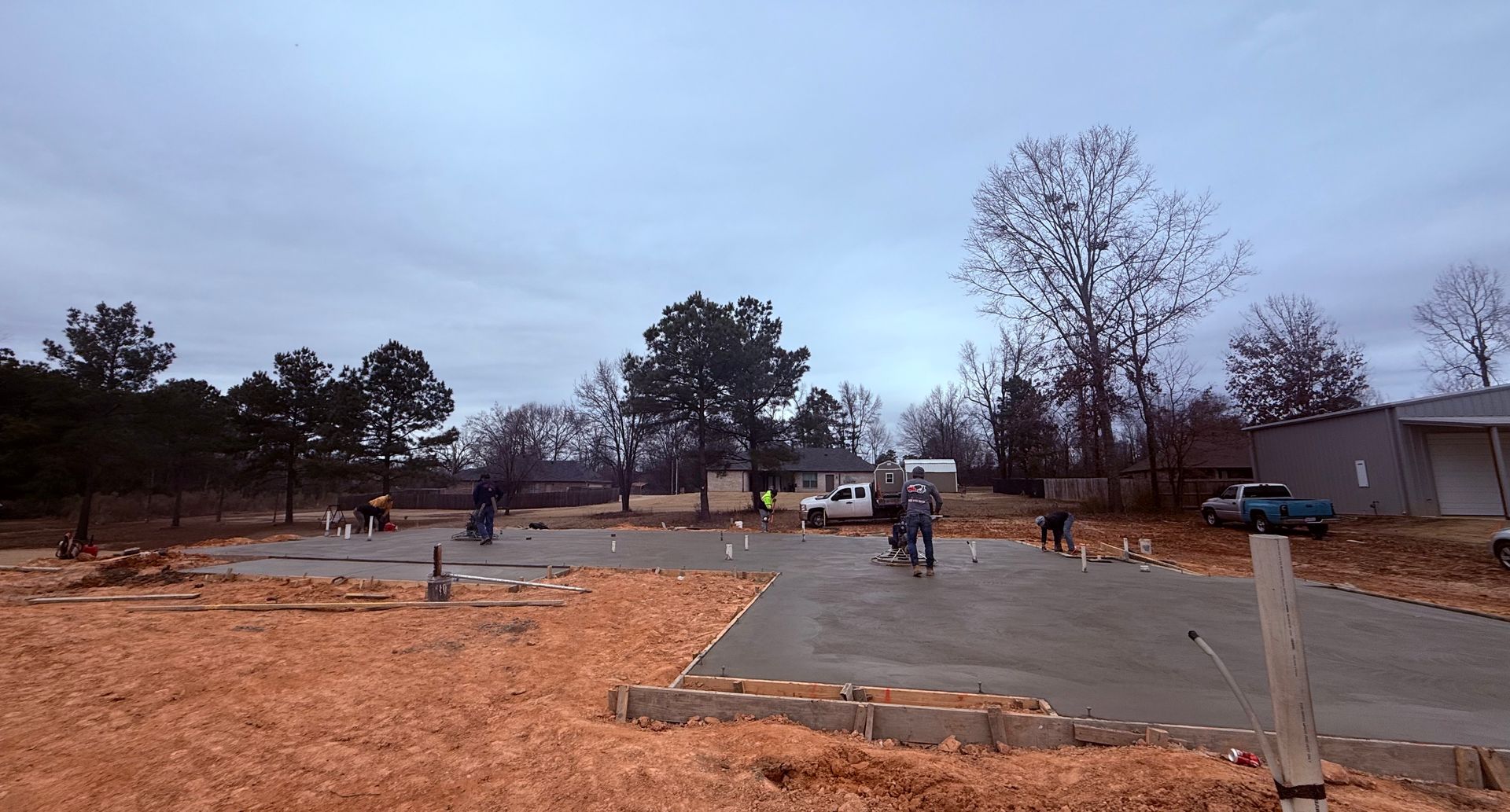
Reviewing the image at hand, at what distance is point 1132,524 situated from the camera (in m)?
23.4

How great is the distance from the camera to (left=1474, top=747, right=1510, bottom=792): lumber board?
357 centimetres

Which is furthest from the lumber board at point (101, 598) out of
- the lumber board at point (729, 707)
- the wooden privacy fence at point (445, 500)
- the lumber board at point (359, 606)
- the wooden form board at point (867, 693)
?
the wooden privacy fence at point (445, 500)

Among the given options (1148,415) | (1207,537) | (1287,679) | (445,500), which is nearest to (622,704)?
(1287,679)

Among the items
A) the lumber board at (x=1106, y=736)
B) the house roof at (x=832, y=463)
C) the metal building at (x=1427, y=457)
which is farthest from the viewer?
the house roof at (x=832, y=463)

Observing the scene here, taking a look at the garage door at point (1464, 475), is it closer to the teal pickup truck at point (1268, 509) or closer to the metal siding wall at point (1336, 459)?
the metal siding wall at point (1336, 459)

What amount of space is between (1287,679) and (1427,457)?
27.5 m

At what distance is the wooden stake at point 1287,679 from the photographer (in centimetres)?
202

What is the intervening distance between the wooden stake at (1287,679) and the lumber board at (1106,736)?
225 cm

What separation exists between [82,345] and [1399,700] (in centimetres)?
4496

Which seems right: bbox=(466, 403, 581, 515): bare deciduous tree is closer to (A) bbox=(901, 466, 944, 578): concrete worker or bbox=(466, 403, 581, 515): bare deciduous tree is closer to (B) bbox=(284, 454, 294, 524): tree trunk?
(B) bbox=(284, 454, 294, 524): tree trunk

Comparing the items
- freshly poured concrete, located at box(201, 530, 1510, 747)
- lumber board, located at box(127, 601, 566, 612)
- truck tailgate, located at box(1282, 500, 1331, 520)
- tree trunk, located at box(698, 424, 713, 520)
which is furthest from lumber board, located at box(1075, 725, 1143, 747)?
tree trunk, located at box(698, 424, 713, 520)

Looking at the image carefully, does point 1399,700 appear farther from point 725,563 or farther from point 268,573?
point 268,573

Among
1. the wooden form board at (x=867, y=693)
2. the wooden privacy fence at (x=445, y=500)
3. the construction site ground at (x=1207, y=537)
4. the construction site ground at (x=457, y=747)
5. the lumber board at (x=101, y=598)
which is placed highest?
the wooden privacy fence at (x=445, y=500)

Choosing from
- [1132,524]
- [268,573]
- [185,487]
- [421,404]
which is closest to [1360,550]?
[1132,524]
